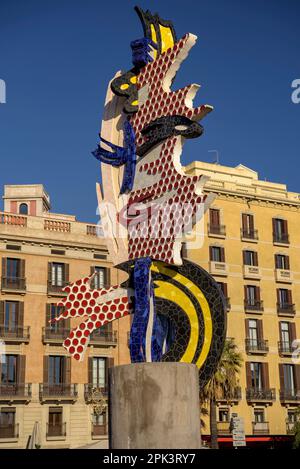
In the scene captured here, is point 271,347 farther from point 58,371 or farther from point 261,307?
point 58,371

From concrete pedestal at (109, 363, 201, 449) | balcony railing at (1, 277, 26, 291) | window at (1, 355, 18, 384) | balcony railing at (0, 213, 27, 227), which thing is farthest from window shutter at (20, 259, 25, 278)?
concrete pedestal at (109, 363, 201, 449)

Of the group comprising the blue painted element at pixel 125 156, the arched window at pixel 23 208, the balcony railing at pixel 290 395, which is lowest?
the balcony railing at pixel 290 395

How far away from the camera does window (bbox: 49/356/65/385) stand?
4269 centimetres

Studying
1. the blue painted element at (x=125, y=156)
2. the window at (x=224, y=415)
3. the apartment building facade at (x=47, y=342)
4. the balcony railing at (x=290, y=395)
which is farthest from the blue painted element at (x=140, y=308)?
the balcony railing at (x=290, y=395)

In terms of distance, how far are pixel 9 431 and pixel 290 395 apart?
17.4m

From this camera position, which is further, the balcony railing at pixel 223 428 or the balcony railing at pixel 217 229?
the balcony railing at pixel 217 229

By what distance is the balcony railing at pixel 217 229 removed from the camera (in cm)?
4922

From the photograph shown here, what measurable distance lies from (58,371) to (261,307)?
537 inches

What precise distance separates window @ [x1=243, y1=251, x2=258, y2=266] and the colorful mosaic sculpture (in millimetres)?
27962

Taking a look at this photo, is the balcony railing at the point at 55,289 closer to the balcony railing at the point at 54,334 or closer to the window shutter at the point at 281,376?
the balcony railing at the point at 54,334

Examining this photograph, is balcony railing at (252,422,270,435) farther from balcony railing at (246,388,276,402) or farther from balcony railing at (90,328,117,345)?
balcony railing at (90,328,117,345)

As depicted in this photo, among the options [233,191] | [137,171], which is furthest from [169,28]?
[233,191]

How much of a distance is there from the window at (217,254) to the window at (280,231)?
4.41 m
